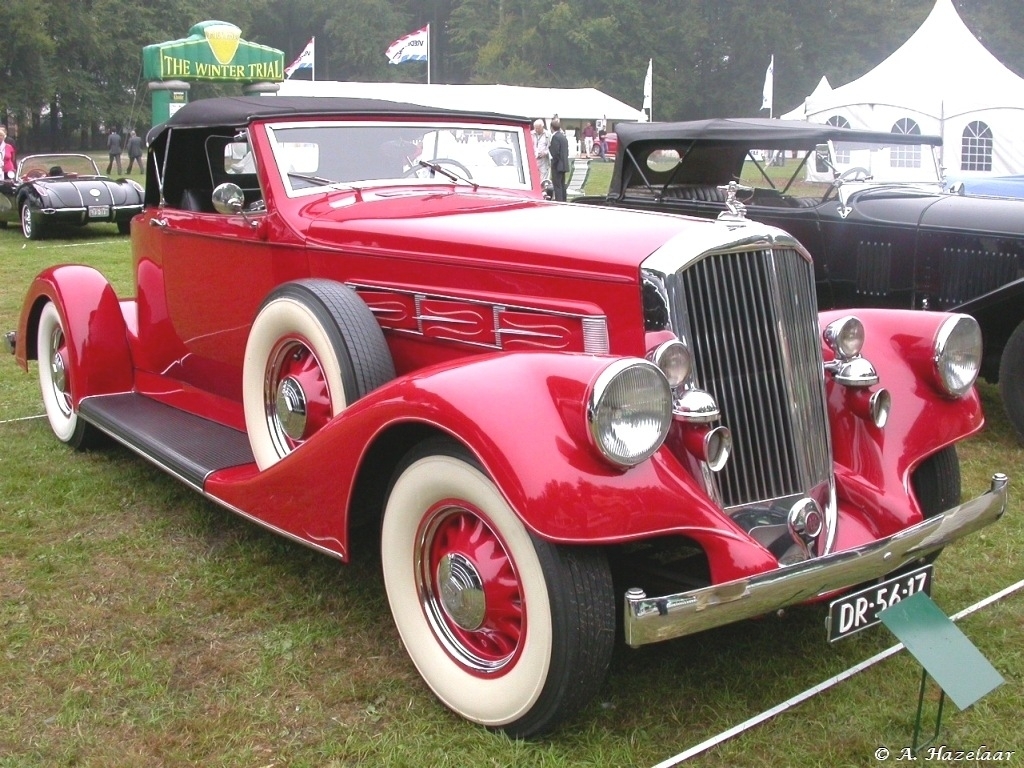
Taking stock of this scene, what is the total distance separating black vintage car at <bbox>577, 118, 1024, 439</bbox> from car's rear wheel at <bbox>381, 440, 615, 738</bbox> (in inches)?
115

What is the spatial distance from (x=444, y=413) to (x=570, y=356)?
1.19 feet

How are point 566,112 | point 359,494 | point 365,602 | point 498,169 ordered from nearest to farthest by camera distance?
point 359,494 → point 365,602 → point 498,169 → point 566,112

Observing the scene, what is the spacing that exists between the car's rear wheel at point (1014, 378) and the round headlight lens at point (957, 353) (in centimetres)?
230

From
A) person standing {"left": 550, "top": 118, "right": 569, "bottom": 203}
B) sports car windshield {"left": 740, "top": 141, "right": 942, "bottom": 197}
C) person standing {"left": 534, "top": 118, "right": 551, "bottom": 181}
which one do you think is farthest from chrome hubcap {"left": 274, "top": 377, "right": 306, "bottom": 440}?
person standing {"left": 534, "top": 118, "right": 551, "bottom": 181}

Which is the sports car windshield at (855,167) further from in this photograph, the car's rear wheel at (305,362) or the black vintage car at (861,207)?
the car's rear wheel at (305,362)

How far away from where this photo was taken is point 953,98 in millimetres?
19688

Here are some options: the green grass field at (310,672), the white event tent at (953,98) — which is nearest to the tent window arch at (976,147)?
the white event tent at (953,98)

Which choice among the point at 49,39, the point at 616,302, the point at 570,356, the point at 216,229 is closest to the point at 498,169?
the point at 216,229

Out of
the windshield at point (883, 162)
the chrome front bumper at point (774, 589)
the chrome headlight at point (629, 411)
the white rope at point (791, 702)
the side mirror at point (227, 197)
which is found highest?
the windshield at point (883, 162)

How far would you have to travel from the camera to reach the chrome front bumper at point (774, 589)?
2.34 meters

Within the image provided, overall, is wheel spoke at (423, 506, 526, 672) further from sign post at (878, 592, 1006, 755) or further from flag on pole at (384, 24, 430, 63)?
flag on pole at (384, 24, 430, 63)

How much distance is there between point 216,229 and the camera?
4352 mm

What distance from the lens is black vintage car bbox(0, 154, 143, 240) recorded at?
Result: 13.7 meters

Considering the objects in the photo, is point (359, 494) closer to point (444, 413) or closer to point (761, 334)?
point (444, 413)
